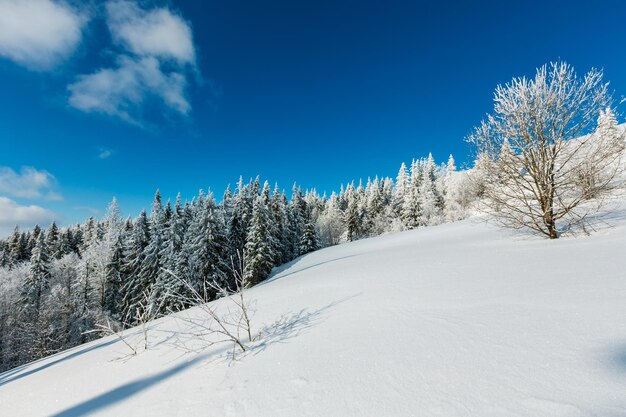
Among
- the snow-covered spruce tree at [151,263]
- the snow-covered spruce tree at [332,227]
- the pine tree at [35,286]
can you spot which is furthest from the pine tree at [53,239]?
the snow-covered spruce tree at [332,227]

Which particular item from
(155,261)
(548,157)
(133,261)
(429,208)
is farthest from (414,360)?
(429,208)

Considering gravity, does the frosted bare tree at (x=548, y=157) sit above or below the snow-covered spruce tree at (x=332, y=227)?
below

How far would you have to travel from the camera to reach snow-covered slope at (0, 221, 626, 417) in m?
2.10

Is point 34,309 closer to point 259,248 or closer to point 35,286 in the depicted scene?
point 35,286

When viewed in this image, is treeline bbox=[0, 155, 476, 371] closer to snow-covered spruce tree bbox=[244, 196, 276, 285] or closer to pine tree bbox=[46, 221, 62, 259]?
snow-covered spruce tree bbox=[244, 196, 276, 285]

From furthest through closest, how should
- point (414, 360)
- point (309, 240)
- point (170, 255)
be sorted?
1. point (309, 240)
2. point (170, 255)
3. point (414, 360)

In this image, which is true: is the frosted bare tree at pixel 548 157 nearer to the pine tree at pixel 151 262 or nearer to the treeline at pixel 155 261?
the treeline at pixel 155 261

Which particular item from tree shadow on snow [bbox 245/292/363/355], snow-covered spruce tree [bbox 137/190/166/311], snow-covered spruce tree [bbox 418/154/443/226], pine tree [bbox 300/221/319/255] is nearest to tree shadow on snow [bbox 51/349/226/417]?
tree shadow on snow [bbox 245/292/363/355]

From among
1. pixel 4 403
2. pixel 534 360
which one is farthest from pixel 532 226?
pixel 4 403

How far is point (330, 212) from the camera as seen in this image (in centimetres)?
6456

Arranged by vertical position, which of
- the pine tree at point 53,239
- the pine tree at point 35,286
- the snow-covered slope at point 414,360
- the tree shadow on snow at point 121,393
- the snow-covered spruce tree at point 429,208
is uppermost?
the pine tree at point 53,239

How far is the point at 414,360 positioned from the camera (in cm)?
265

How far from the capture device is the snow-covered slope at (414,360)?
2.10 metres

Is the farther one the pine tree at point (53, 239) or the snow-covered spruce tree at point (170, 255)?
the pine tree at point (53, 239)
